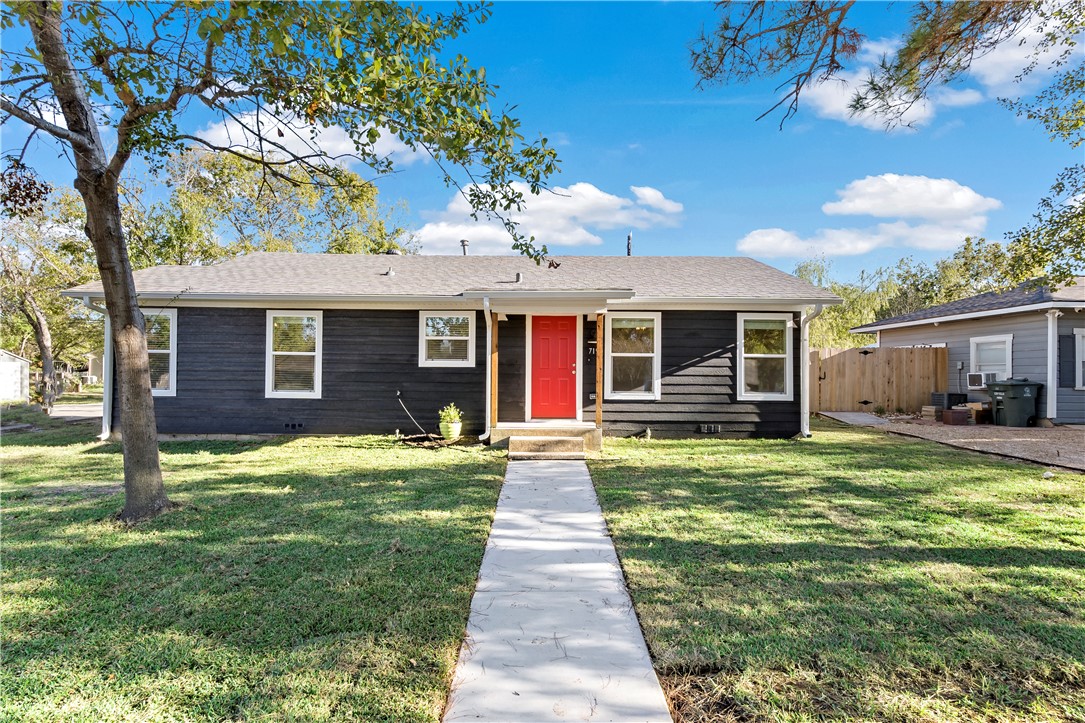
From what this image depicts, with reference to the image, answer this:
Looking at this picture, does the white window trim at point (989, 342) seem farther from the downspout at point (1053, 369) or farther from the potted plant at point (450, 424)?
the potted plant at point (450, 424)

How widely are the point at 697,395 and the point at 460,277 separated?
5.30 m

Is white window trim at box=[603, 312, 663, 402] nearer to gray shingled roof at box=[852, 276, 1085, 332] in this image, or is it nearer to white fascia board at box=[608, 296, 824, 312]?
white fascia board at box=[608, 296, 824, 312]

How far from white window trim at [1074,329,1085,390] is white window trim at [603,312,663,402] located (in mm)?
9813

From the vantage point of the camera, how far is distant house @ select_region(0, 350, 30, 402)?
2389cm

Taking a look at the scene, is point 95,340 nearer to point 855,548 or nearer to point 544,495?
point 544,495

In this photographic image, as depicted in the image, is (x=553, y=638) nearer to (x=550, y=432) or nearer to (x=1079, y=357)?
(x=550, y=432)

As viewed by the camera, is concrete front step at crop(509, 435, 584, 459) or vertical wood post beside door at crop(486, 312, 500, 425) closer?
concrete front step at crop(509, 435, 584, 459)

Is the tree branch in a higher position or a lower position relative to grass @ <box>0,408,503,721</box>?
higher

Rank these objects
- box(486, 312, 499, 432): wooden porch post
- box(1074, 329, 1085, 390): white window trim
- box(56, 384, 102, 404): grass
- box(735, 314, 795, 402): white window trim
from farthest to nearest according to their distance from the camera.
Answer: box(56, 384, 102, 404): grass < box(1074, 329, 1085, 390): white window trim < box(735, 314, 795, 402): white window trim < box(486, 312, 499, 432): wooden porch post

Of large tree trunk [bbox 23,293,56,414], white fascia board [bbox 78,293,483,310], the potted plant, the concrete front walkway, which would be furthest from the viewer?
large tree trunk [bbox 23,293,56,414]

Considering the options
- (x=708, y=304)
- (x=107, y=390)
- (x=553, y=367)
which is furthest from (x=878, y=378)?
(x=107, y=390)

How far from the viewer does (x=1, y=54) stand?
3.37 meters

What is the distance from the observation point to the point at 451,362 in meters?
9.96

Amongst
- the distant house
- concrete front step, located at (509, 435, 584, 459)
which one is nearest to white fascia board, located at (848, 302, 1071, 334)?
concrete front step, located at (509, 435, 584, 459)
